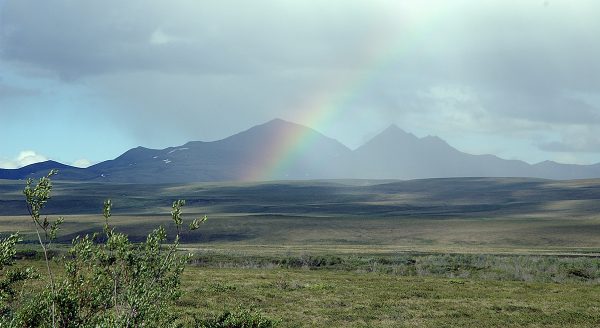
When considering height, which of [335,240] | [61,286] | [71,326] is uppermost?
[61,286]

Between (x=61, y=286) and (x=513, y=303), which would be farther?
(x=513, y=303)

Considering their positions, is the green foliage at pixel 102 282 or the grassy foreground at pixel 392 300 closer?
the green foliage at pixel 102 282

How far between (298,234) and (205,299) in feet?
282

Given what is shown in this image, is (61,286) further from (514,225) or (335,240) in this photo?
(514,225)

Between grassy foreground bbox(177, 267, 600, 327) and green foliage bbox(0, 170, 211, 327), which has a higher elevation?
green foliage bbox(0, 170, 211, 327)

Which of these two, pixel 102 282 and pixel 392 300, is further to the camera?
pixel 392 300

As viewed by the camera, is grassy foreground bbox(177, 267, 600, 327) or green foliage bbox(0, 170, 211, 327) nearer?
green foliage bbox(0, 170, 211, 327)

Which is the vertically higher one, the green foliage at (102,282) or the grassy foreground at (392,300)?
the green foliage at (102,282)

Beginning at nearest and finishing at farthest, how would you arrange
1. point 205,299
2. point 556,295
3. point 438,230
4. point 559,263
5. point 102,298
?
point 102,298, point 205,299, point 556,295, point 559,263, point 438,230

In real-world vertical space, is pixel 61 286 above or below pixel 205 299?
above

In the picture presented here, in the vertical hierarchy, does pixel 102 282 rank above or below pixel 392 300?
above

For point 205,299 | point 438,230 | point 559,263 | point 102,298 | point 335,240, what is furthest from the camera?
point 438,230

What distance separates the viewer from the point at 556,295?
38.0m

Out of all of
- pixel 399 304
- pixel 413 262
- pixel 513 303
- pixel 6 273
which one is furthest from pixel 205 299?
pixel 413 262
